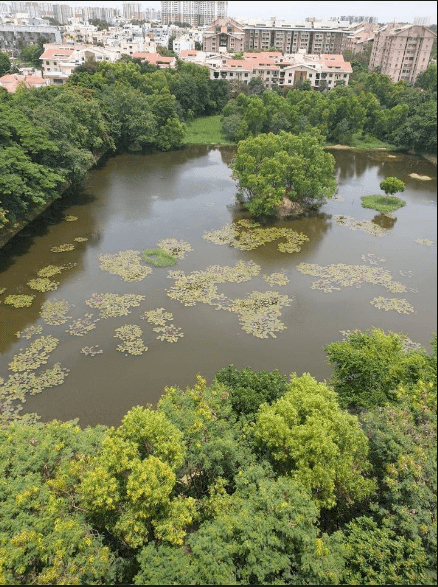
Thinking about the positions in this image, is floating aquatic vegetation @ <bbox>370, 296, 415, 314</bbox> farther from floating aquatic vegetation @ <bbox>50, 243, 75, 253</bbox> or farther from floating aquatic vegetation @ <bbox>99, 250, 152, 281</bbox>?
floating aquatic vegetation @ <bbox>50, 243, 75, 253</bbox>

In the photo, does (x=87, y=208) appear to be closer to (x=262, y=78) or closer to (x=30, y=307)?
(x=30, y=307)

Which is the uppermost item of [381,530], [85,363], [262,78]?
[262,78]

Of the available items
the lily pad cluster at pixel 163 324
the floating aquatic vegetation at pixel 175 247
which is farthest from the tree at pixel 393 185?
the lily pad cluster at pixel 163 324

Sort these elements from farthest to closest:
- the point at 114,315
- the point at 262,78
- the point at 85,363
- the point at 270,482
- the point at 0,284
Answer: the point at 262,78, the point at 0,284, the point at 114,315, the point at 85,363, the point at 270,482

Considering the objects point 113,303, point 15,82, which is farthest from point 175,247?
point 15,82

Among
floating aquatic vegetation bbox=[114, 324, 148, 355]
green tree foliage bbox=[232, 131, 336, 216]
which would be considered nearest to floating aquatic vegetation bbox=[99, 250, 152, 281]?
floating aquatic vegetation bbox=[114, 324, 148, 355]

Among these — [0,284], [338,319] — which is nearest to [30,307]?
[0,284]
